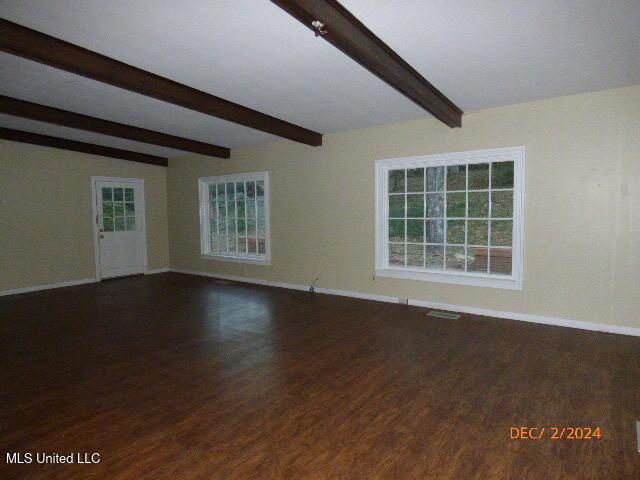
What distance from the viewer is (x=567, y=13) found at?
2.36 meters

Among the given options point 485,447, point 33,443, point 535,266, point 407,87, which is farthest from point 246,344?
point 535,266

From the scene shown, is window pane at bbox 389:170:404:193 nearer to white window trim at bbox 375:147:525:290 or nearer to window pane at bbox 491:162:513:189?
white window trim at bbox 375:147:525:290

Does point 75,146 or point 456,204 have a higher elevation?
point 75,146

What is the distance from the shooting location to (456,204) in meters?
4.75

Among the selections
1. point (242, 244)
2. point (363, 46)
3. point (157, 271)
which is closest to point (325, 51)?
point (363, 46)

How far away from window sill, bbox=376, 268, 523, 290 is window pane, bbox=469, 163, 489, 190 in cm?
106

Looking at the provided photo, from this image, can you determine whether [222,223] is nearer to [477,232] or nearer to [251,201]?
[251,201]

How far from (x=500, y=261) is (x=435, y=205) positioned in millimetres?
1028

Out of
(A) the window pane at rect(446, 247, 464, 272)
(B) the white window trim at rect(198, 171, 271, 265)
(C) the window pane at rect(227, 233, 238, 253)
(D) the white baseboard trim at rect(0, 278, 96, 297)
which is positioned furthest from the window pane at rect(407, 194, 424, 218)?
A: (D) the white baseboard trim at rect(0, 278, 96, 297)

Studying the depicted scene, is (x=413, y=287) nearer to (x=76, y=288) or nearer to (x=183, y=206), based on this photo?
(x=183, y=206)

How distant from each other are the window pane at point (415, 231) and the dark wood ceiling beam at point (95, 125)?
3.62m

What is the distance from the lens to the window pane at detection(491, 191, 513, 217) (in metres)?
Answer: 4.46

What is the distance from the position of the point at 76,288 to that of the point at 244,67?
17.1 ft
